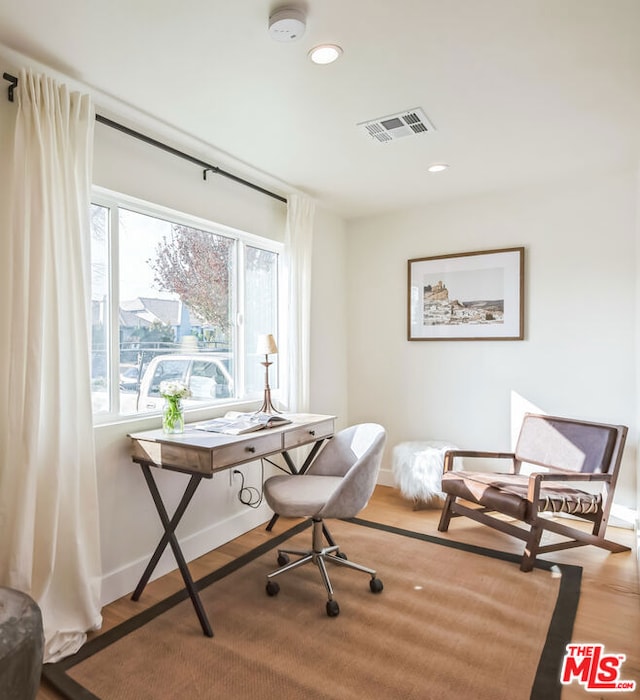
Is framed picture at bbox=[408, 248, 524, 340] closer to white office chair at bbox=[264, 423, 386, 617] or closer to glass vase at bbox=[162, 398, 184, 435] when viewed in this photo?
Result: white office chair at bbox=[264, 423, 386, 617]

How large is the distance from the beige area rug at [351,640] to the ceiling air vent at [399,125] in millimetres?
2481

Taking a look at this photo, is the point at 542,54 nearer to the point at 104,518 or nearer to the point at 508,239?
the point at 508,239

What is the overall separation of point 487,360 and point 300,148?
2204mm

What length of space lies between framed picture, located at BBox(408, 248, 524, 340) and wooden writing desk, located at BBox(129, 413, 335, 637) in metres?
1.88

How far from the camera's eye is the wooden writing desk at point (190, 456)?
2145 millimetres

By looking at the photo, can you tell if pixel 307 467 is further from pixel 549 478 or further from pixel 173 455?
pixel 549 478

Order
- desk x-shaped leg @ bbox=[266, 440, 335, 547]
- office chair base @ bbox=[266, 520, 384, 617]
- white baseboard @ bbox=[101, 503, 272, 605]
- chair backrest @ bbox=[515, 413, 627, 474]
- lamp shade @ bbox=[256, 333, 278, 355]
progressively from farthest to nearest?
lamp shade @ bbox=[256, 333, 278, 355] → chair backrest @ bbox=[515, 413, 627, 474] → desk x-shaped leg @ bbox=[266, 440, 335, 547] → white baseboard @ bbox=[101, 503, 272, 605] → office chair base @ bbox=[266, 520, 384, 617]

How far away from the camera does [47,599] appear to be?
1.96m

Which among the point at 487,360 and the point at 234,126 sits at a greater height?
the point at 234,126

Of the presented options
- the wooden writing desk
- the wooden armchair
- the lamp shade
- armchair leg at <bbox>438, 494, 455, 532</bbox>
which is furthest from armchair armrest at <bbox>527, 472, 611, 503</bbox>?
→ the lamp shade

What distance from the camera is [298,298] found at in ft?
11.7

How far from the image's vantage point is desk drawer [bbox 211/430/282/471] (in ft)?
7.15

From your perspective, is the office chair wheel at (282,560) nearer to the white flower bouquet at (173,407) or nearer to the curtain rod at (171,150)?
the white flower bouquet at (173,407)

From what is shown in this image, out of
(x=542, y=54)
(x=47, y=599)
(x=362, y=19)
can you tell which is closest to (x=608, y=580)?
→ (x=542, y=54)
